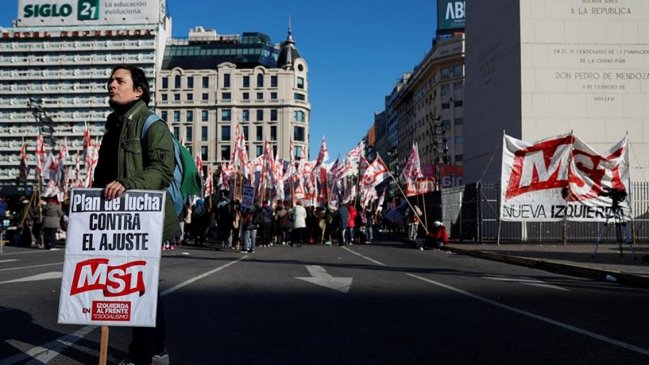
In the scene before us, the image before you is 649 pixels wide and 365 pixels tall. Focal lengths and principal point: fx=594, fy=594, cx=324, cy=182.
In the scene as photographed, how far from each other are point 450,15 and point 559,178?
6930 cm

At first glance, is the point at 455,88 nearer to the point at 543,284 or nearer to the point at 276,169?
the point at 276,169

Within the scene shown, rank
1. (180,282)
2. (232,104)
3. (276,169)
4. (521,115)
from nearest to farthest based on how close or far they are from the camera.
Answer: (180,282) → (521,115) → (276,169) → (232,104)

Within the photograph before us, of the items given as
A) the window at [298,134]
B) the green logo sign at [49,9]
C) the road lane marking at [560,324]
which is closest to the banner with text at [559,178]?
the road lane marking at [560,324]

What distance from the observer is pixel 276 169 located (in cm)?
3294

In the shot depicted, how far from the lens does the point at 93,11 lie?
352 feet

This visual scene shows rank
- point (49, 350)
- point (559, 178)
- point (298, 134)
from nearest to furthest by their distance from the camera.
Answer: point (49, 350) → point (559, 178) → point (298, 134)

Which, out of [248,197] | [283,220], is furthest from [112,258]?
[283,220]

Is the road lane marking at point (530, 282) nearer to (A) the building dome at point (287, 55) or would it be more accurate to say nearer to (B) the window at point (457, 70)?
(B) the window at point (457, 70)

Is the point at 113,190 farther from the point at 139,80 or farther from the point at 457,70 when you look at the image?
the point at 457,70

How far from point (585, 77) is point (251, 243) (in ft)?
49.8

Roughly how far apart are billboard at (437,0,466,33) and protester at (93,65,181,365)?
8195 centimetres

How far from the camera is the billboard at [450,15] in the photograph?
266 ft

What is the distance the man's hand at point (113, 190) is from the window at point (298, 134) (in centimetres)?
10532

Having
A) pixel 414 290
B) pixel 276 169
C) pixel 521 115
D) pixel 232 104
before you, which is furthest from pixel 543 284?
pixel 232 104
